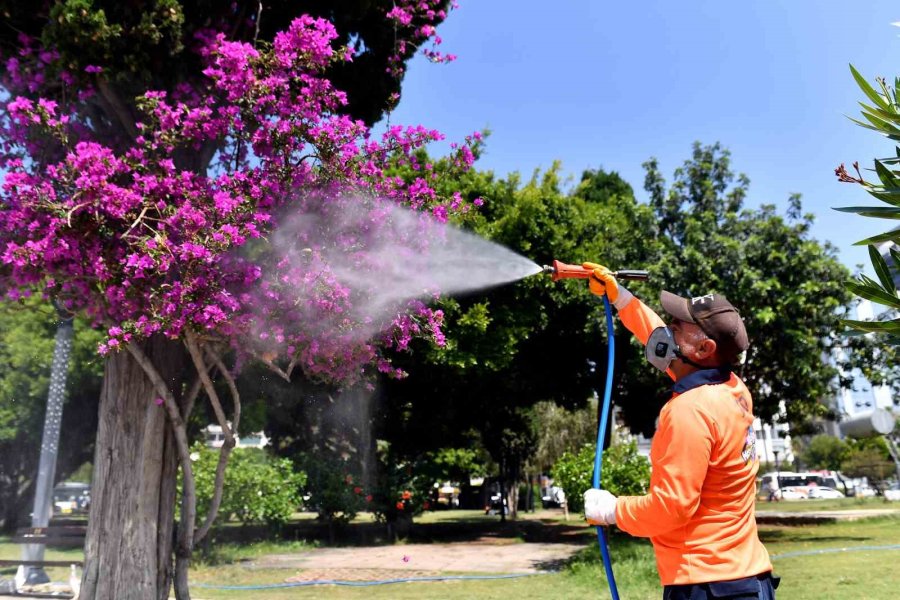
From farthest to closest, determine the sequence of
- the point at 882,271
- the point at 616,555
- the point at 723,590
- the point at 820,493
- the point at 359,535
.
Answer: the point at 820,493 < the point at 359,535 < the point at 616,555 < the point at 882,271 < the point at 723,590

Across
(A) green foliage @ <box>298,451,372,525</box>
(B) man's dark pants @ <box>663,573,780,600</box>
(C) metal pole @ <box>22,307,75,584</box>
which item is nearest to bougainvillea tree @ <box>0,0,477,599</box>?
(B) man's dark pants @ <box>663,573,780,600</box>

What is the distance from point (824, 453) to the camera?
58156mm

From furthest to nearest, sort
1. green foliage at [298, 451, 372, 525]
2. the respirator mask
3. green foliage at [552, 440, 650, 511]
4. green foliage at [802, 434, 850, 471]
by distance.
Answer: green foliage at [802, 434, 850, 471] → green foliage at [298, 451, 372, 525] → green foliage at [552, 440, 650, 511] → the respirator mask

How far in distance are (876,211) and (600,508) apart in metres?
1.67

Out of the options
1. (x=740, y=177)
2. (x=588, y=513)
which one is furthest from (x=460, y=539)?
(x=588, y=513)

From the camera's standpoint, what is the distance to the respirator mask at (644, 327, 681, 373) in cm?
300

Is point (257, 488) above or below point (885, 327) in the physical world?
below

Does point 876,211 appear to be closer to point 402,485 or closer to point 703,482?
point 703,482

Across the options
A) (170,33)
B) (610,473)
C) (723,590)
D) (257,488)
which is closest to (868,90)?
(723,590)

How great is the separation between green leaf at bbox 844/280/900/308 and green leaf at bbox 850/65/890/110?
75 cm

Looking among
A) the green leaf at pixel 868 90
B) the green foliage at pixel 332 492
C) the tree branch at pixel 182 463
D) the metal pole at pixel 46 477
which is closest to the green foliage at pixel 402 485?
the green foliage at pixel 332 492

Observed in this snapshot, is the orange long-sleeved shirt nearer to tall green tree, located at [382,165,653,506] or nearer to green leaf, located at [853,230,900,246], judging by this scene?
green leaf, located at [853,230,900,246]

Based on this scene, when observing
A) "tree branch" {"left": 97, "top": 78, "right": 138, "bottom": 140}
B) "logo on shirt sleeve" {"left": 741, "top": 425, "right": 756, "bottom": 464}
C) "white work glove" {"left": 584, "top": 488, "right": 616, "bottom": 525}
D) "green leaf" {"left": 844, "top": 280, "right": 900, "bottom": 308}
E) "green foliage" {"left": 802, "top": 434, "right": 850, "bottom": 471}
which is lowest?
"white work glove" {"left": 584, "top": 488, "right": 616, "bottom": 525}

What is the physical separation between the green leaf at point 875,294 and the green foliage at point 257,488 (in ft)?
48.4
